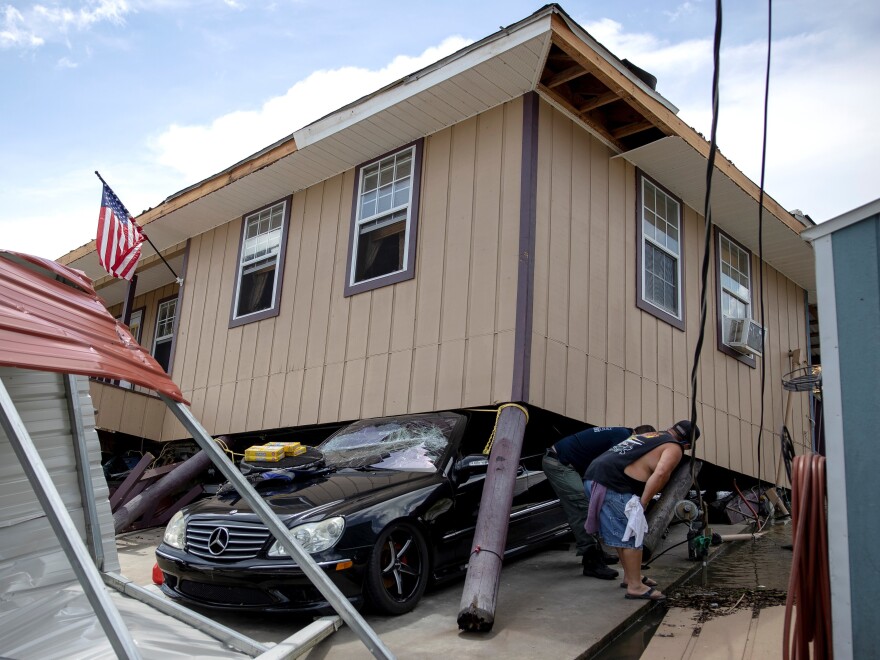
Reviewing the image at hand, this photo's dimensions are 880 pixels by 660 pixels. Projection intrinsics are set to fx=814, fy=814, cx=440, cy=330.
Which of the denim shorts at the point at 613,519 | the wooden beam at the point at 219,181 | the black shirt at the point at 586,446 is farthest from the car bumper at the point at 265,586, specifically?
the wooden beam at the point at 219,181

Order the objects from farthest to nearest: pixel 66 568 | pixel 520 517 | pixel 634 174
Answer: pixel 634 174
pixel 520 517
pixel 66 568

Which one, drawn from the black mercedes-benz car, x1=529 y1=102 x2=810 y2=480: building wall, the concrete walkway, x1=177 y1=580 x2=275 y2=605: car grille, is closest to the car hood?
the black mercedes-benz car

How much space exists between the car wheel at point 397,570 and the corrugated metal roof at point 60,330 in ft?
6.82

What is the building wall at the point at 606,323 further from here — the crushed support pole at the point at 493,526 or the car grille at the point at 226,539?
the car grille at the point at 226,539

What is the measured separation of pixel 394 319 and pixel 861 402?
574 cm

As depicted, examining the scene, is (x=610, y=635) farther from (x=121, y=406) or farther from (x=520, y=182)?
(x=121, y=406)

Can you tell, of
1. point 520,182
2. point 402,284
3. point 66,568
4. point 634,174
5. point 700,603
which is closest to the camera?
point 66,568

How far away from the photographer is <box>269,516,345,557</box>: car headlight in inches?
211

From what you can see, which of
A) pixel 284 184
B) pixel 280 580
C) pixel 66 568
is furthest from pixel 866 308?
pixel 284 184

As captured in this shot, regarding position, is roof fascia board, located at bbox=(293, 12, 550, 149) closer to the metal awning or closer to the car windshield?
the metal awning

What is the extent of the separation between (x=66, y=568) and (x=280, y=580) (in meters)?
1.31

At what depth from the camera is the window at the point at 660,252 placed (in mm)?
9484

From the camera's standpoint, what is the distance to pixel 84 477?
16.1 ft

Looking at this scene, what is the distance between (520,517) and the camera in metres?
7.04
